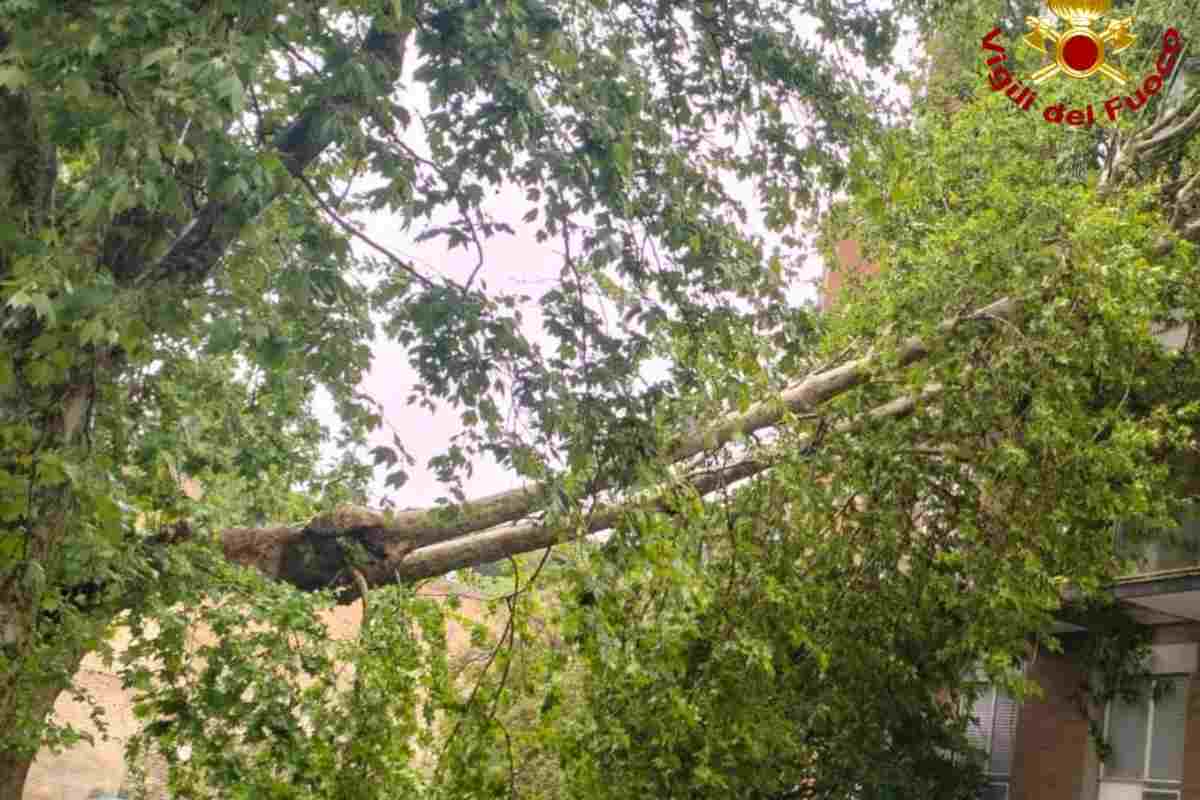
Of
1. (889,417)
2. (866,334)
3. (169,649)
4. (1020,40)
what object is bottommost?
(169,649)

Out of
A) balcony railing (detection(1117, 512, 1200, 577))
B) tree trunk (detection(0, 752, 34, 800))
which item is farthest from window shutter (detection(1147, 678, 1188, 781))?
tree trunk (detection(0, 752, 34, 800))

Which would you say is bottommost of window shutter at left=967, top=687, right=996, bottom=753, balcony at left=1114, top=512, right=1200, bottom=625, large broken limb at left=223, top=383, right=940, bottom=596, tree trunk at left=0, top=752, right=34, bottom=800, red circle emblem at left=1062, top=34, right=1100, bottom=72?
tree trunk at left=0, top=752, right=34, bottom=800

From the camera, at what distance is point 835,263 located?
1551 cm

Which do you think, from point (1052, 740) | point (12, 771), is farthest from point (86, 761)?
point (12, 771)

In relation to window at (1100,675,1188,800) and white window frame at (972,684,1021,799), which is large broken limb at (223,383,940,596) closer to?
window at (1100,675,1188,800)

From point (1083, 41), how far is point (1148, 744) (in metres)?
7.65

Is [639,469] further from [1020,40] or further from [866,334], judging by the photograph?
[1020,40]

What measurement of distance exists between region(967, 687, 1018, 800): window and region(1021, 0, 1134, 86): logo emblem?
293 inches

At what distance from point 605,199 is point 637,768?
813 cm

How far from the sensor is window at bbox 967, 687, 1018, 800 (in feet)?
65.0

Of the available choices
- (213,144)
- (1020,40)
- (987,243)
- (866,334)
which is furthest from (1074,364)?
(213,144)

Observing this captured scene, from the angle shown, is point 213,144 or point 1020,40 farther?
point 1020,40

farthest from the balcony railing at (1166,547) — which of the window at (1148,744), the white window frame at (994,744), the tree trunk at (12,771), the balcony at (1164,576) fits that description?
the tree trunk at (12,771)

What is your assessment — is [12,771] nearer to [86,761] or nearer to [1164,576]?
[1164,576]
